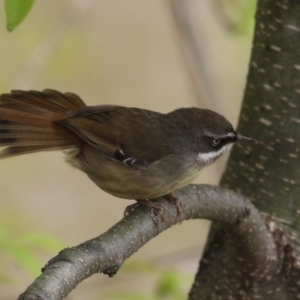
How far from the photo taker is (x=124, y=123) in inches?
122

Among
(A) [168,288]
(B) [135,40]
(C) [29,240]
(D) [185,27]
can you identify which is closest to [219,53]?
(B) [135,40]

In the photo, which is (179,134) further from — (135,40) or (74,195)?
(135,40)

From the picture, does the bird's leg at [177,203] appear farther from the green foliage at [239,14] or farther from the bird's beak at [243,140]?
the green foliage at [239,14]

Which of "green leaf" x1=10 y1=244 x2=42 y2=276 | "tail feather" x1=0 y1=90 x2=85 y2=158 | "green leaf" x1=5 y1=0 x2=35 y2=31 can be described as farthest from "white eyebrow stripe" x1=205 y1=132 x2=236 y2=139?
"green leaf" x1=5 y1=0 x2=35 y2=31

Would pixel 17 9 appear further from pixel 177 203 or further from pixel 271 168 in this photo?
pixel 271 168

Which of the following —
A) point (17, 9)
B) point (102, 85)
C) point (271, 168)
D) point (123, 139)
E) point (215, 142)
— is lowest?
point (102, 85)

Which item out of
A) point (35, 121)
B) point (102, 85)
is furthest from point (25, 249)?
point (102, 85)

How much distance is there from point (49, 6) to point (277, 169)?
19.4ft

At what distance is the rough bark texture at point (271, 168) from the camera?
115 inches

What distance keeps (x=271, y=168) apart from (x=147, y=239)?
0.92m

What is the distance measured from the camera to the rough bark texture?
9.62ft

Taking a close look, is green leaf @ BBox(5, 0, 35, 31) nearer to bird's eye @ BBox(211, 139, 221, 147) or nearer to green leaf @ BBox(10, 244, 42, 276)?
green leaf @ BBox(10, 244, 42, 276)

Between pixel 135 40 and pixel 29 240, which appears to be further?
pixel 135 40

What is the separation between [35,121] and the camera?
296cm
